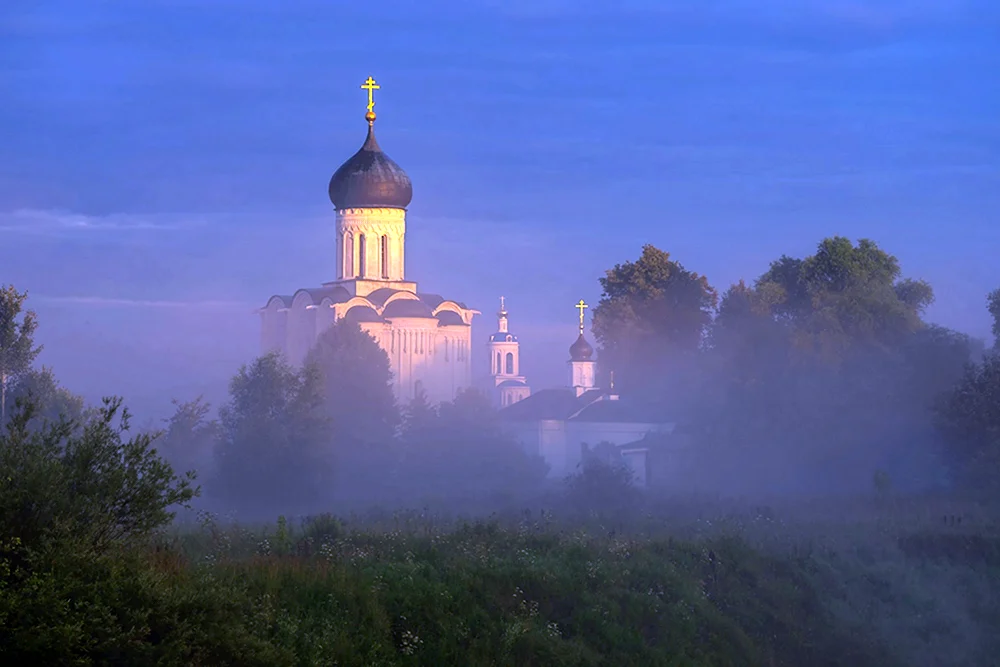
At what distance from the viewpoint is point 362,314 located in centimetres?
5359

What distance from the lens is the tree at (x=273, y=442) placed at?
35625mm

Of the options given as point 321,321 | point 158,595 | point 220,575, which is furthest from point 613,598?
point 321,321

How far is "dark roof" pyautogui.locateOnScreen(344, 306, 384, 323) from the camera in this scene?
2095 inches

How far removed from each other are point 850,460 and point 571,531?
19273 mm

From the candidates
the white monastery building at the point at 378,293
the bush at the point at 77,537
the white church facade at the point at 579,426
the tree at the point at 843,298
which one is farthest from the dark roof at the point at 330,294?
the bush at the point at 77,537

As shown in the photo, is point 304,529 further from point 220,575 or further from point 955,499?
point 955,499

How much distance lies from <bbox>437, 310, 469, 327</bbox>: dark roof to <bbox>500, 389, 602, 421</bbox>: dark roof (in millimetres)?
4571

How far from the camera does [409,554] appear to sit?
15.5 metres

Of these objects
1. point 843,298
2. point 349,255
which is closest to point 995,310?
point 843,298

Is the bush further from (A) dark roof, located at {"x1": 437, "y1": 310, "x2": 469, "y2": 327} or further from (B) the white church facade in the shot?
(A) dark roof, located at {"x1": 437, "y1": 310, "x2": 469, "y2": 327}

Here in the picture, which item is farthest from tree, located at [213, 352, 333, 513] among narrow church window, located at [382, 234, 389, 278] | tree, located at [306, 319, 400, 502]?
narrow church window, located at [382, 234, 389, 278]

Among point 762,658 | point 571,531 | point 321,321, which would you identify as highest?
point 321,321

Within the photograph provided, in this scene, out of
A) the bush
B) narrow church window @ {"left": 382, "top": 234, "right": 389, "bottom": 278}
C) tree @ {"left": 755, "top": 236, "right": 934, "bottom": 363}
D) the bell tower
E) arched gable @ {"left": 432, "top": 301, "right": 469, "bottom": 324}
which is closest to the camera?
the bush

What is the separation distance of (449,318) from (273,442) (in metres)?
22.5
